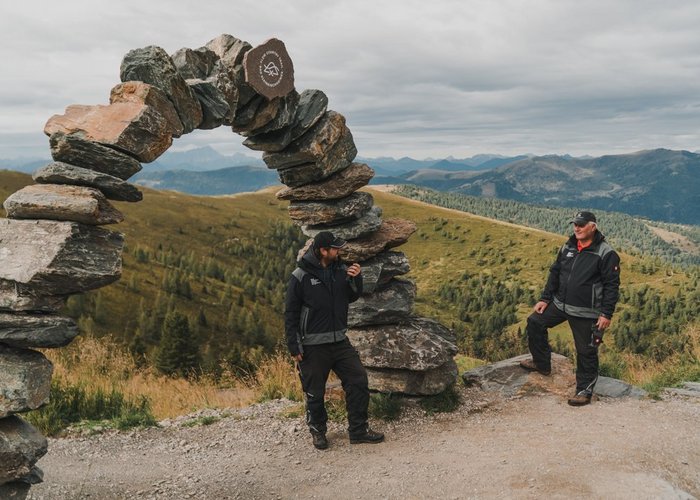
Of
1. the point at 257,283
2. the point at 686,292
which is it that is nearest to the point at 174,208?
the point at 257,283

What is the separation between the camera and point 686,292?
118 meters

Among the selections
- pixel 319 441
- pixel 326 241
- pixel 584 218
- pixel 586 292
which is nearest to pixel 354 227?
pixel 326 241

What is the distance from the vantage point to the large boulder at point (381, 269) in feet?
42.2

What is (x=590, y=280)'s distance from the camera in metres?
11.7

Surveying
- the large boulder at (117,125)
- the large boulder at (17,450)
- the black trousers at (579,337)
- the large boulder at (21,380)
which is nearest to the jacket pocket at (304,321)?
the large boulder at (117,125)

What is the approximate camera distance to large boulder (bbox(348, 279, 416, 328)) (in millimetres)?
13000

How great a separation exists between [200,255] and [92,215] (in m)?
149

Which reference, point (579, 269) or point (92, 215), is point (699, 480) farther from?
point (92, 215)

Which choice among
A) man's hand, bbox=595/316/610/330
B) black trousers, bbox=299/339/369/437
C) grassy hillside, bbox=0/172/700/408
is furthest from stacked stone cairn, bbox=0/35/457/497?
grassy hillside, bbox=0/172/700/408

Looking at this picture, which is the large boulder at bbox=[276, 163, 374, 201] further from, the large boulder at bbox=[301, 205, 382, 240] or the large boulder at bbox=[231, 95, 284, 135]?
the large boulder at bbox=[231, 95, 284, 135]

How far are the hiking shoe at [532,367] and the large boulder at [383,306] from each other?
3.69 meters

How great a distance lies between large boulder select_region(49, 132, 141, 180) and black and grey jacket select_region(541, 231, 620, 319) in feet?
33.2

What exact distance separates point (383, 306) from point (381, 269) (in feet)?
3.30

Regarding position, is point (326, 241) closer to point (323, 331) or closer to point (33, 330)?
→ point (323, 331)
